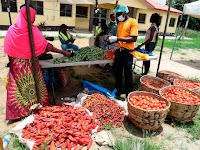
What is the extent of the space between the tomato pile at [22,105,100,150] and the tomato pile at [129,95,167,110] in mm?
847

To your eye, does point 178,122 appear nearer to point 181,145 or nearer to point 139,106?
point 181,145

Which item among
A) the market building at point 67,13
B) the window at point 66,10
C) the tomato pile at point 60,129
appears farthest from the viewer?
the window at point 66,10

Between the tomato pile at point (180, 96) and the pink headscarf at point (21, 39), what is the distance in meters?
2.79

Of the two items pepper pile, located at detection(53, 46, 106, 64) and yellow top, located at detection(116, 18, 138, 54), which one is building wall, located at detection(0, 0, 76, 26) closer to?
pepper pile, located at detection(53, 46, 106, 64)

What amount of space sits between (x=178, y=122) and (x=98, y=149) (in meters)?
1.84

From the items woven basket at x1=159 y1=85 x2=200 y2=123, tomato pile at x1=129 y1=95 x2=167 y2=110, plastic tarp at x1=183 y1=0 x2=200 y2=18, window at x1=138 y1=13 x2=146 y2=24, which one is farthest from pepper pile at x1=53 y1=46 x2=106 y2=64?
window at x1=138 y1=13 x2=146 y2=24

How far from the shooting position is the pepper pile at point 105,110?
3180mm

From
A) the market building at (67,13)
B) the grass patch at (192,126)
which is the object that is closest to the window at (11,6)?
the market building at (67,13)

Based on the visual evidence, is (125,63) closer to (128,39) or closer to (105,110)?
(128,39)

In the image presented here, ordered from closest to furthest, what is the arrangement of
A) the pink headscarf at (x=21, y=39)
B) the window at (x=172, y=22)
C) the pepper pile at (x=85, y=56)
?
the pink headscarf at (x=21, y=39)
the pepper pile at (x=85, y=56)
the window at (x=172, y=22)

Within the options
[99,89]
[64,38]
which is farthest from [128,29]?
[64,38]

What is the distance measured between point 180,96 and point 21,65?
10.6 feet

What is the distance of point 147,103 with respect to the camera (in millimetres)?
3107

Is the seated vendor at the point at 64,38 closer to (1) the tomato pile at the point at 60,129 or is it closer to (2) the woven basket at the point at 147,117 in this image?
(1) the tomato pile at the point at 60,129
